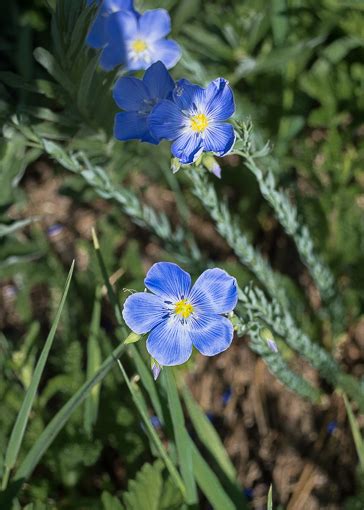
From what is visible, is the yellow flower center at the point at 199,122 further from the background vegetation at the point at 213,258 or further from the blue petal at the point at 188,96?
the background vegetation at the point at 213,258

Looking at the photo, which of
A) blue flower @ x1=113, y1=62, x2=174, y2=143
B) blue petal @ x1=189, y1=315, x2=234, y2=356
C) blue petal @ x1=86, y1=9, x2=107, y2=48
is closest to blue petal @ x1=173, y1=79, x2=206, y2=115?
blue flower @ x1=113, y1=62, x2=174, y2=143

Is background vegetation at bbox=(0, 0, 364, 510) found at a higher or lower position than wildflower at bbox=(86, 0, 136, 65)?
lower

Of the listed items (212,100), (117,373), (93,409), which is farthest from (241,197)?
(212,100)

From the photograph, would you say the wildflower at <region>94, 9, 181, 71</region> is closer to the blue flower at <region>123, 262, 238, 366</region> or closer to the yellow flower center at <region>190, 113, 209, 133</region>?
the yellow flower center at <region>190, 113, 209, 133</region>

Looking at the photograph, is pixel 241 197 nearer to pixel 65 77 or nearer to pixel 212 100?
pixel 65 77

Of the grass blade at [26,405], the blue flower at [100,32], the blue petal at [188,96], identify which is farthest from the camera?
the blue flower at [100,32]

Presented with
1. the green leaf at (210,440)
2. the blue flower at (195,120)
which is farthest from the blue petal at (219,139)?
the green leaf at (210,440)
